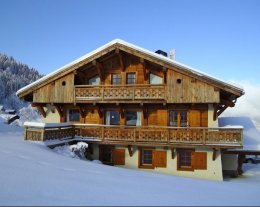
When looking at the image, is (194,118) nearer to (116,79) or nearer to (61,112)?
(116,79)

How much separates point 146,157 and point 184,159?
2460 mm

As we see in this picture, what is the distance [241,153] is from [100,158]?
933 cm

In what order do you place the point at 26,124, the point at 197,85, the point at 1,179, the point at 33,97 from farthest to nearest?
the point at 33,97
the point at 197,85
the point at 26,124
the point at 1,179

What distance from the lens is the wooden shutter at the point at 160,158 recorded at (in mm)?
17344

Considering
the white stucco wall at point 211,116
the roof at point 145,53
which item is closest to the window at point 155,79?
the roof at point 145,53

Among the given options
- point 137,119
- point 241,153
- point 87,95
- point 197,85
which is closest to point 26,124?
point 87,95

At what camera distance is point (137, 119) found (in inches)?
729

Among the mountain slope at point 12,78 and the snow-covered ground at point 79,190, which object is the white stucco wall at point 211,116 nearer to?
the snow-covered ground at point 79,190

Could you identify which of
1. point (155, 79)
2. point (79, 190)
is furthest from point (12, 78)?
point (79, 190)

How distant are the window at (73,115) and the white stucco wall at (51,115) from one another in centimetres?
79

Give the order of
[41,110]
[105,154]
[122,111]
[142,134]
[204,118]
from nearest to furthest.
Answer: [142,134] < [204,118] < [122,111] < [105,154] < [41,110]

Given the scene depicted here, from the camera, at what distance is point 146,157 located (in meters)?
17.9

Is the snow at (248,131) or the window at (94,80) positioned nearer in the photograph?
the snow at (248,131)

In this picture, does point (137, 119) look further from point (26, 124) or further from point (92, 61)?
point (26, 124)
